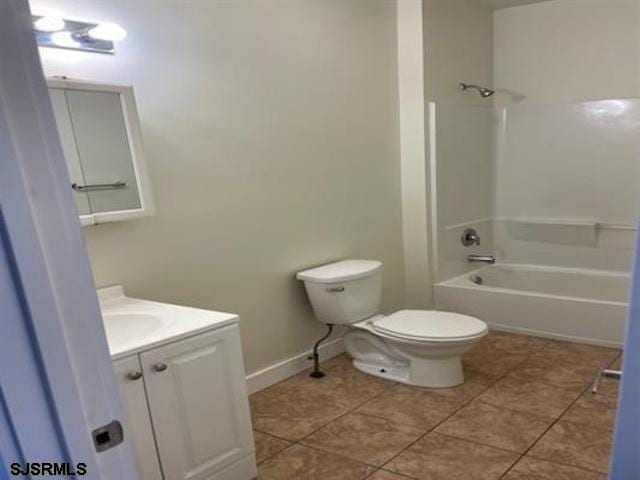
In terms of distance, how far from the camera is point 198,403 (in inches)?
67.3

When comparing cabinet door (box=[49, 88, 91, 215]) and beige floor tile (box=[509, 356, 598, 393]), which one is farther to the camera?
beige floor tile (box=[509, 356, 598, 393])

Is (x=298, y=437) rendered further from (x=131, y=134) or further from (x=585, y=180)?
(x=585, y=180)

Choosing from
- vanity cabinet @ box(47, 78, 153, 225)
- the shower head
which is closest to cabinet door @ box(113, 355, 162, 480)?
vanity cabinet @ box(47, 78, 153, 225)

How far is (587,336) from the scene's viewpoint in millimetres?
3088

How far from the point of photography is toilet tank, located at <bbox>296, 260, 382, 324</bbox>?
2.72m

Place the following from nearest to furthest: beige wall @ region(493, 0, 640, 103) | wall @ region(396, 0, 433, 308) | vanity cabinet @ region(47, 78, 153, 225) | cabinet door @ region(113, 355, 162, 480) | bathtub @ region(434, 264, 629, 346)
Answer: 1. cabinet door @ region(113, 355, 162, 480)
2. vanity cabinet @ region(47, 78, 153, 225)
3. bathtub @ region(434, 264, 629, 346)
4. wall @ region(396, 0, 433, 308)
5. beige wall @ region(493, 0, 640, 103)

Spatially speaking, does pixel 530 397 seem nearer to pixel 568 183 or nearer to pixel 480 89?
pixel 568 183

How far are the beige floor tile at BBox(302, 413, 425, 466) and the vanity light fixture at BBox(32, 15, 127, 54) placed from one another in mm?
1914

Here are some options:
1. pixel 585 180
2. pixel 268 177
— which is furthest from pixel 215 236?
pixel 585 180

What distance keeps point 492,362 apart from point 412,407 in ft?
2.46

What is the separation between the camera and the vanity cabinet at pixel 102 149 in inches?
73.7

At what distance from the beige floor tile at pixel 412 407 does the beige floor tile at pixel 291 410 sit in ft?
0.60

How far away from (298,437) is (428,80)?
2421 millimetres

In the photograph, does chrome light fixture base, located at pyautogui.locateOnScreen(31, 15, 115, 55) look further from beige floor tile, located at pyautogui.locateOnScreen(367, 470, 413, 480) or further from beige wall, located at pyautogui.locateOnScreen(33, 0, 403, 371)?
beige floor tile, located at pyautogui.locateOnScreen(367, 470, 413, 480)
